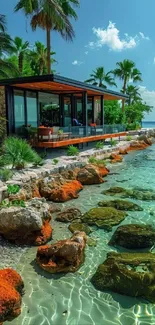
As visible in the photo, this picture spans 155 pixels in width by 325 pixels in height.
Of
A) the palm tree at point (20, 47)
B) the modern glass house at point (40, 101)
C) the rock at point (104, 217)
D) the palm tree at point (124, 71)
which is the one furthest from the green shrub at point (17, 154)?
the palm tree at point (124, 71)

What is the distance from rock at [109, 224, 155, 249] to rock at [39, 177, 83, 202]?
10.8 feet

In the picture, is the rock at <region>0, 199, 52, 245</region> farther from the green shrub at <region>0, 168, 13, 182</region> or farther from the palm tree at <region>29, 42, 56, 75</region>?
the palm tree at <region>29, 42, 56, 75</region>

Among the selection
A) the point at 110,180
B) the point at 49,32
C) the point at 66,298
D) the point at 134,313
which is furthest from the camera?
the point at 49,32

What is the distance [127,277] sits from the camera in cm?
503

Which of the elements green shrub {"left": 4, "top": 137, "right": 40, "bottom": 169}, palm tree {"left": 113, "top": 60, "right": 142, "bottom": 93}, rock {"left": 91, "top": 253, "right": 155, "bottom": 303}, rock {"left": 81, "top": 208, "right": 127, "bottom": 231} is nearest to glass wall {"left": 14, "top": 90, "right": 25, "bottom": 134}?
green shrub {"left": 4, "top": 137, "right": 40, "bottom": 169}

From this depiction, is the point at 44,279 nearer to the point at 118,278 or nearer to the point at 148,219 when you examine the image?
the point at 118,278

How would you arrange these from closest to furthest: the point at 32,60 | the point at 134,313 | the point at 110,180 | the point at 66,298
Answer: the point at 134,313, the point at 66,298, the point at 110,180, the point at 32,60

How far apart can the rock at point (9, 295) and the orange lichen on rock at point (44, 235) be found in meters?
1.73

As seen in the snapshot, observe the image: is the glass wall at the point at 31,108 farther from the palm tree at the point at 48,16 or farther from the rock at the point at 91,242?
the rock at the point at 91,242

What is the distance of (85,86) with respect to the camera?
17.8 metres

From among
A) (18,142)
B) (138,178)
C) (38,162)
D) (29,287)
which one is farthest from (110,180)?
(29,287)

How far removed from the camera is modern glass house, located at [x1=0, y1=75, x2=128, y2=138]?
14977 mm

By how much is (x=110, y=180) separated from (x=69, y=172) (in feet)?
6.78

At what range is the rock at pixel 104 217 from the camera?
770 cm
